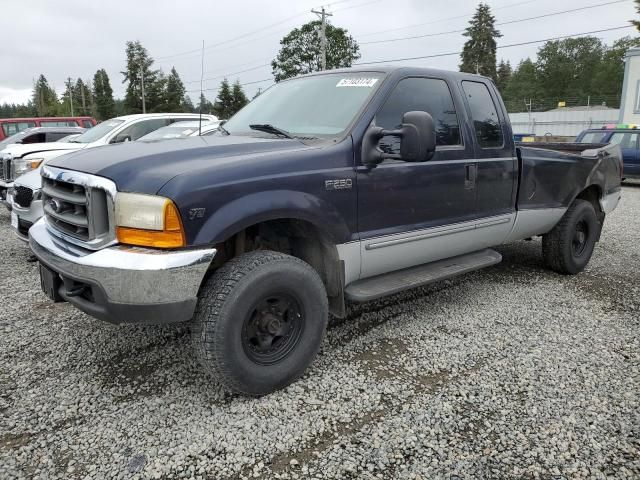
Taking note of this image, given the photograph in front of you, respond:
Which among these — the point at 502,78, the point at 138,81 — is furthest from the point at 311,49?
the point at 502,78

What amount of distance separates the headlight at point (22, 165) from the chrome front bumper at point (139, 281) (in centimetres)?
591

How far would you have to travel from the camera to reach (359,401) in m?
2.82

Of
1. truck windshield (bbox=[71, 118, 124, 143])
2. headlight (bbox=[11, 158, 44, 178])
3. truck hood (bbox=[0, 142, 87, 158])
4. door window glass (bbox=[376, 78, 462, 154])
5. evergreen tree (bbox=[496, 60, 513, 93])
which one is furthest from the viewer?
evergreen tree (bbox=[496, 60, 513, 93])

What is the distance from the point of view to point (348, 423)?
2623mm

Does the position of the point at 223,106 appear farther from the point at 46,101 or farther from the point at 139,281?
the point at 46,101

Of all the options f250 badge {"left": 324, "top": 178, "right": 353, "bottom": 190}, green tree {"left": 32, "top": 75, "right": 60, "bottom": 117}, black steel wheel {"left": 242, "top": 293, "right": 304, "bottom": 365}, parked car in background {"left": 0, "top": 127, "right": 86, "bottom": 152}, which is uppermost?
green tree {"left": 32, "top": 75, "right": 60, "bottom": 117}

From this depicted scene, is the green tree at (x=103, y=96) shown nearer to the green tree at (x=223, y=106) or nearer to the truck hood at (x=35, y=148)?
the green tree at (x=223, y=106)

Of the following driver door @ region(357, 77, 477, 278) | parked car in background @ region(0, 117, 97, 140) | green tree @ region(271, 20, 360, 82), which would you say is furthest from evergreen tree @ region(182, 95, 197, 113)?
green tree @ region(271, 20, 360, 82)

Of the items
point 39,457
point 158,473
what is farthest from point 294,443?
point 39,457

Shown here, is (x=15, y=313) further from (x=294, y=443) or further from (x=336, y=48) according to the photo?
(x=336, y=48)

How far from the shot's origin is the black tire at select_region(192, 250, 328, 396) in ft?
8.50

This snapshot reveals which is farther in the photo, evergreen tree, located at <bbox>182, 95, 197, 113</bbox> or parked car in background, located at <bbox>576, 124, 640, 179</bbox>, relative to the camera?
parked car in background, located at <bbox>576, 124, 640, 179</bbox>

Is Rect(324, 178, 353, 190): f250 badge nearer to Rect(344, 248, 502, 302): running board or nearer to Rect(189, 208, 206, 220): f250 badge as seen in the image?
Rect(344, 248, 502, 302): running board

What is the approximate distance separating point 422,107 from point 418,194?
27.7 inches
